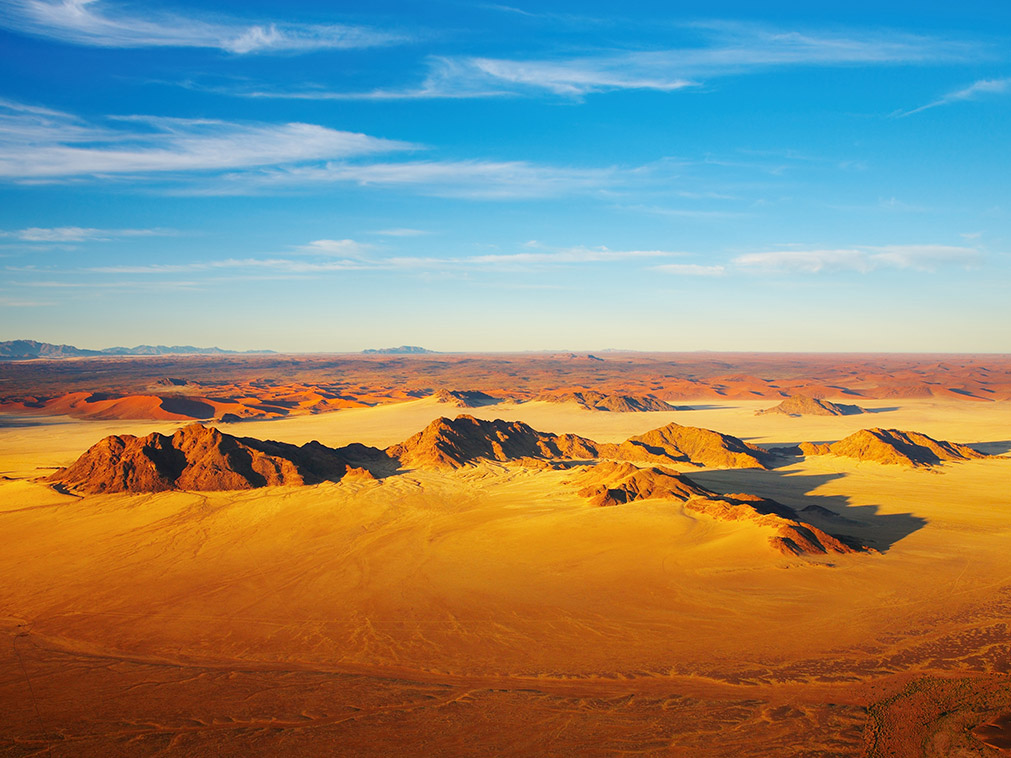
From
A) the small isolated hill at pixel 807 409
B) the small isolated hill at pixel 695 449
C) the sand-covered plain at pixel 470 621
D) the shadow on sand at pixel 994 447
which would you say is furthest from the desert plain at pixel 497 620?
the small isolated hill at pixel 807 409

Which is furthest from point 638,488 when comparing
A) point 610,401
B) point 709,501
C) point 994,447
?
point 610,401

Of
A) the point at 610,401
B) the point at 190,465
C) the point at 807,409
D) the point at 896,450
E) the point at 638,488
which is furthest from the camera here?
the point at 610,401

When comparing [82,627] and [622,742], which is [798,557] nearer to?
[622,742]

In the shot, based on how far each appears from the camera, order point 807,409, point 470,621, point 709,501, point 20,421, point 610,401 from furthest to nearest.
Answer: point 610,401, point 807,409, point 20,421, point 709,501, point 470,621

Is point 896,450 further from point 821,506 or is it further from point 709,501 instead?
point 709,501

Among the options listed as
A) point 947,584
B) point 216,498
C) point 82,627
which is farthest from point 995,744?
point 216,498

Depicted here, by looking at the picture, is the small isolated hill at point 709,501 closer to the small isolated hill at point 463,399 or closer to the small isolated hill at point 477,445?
the small isolated hill at point 477,445
